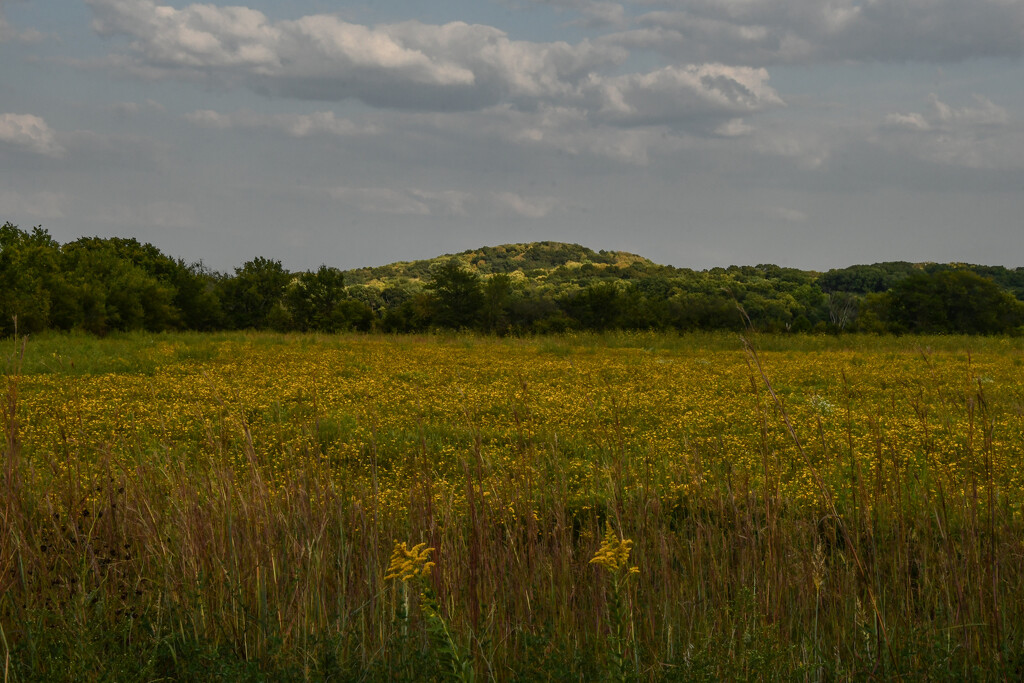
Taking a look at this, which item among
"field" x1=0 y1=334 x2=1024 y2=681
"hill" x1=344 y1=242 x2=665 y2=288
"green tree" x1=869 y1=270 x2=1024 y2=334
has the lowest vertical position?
"field" x1=0 y1=334 x2=1024 y2=681

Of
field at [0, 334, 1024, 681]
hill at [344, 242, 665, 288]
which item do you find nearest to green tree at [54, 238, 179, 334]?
field at [0, 334, 1024, 681]

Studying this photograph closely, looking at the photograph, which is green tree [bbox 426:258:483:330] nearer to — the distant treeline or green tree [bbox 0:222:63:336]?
the distant treeline

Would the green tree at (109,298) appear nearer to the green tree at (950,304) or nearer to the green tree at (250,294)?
the green tree at (250,294)

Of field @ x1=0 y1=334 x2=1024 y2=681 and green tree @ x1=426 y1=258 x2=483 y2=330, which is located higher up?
green tree @ x1=426 y1=258 x2=483 y2=330

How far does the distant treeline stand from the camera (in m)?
32.3

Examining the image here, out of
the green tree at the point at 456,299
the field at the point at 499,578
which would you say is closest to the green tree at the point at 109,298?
the green tree at the point at 456,299

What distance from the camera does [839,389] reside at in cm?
1371

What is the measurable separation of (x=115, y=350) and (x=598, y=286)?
2703 cm

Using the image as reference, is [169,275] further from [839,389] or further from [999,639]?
[999,639]

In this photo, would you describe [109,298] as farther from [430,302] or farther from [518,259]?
[518,259]

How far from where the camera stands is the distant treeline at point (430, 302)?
3228 centimetres

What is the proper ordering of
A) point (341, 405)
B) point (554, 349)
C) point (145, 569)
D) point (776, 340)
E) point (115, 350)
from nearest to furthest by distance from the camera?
1. point (145, 569)
2. point (341, 405)
3. point (115, 350)
4. point (554, 349)
5. point (776, 340)

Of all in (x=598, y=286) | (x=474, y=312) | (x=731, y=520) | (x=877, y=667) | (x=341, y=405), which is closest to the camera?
(x=877, y=667)

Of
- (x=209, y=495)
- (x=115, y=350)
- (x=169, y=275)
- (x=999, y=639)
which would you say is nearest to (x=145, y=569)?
(x=209, y=495)
